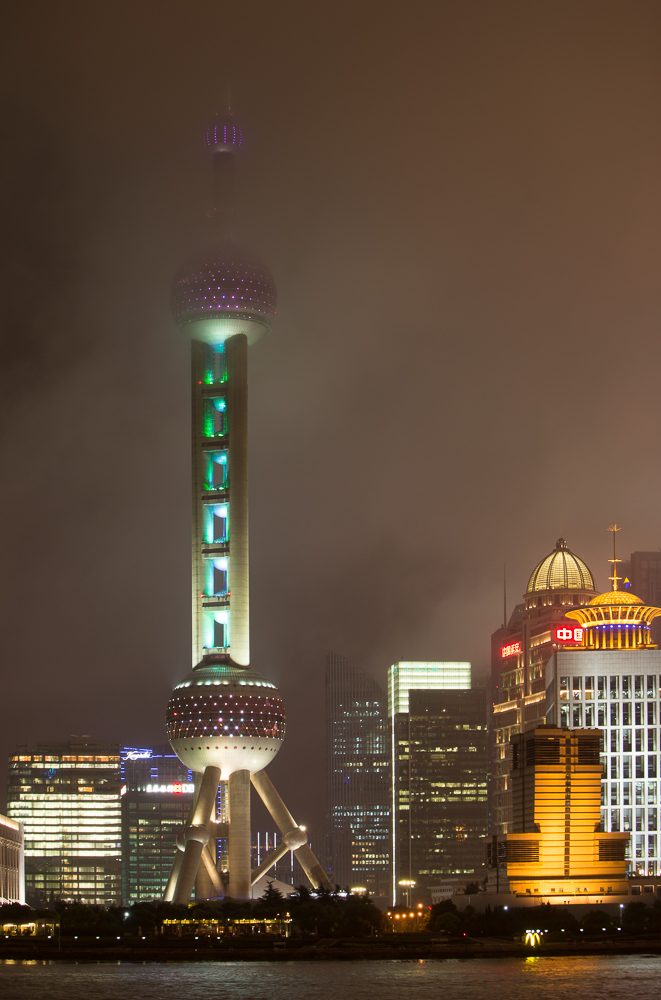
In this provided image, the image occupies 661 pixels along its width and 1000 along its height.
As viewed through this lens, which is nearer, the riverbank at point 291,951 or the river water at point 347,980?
the river water at point 347,980

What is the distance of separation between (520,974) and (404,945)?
3724 cm

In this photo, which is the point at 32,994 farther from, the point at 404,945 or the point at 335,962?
the point at 404,945

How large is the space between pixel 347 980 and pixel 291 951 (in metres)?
32.1

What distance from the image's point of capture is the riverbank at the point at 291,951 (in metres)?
190

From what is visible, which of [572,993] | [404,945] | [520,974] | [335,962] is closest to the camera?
[572,993]

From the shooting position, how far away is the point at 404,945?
19975 cm

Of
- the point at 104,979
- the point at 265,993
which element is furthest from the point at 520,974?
the point at 104,979

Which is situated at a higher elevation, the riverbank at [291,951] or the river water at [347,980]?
the river water at [347,980]

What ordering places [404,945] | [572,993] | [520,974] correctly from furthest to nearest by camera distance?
1. [404,945]
2. [520,974]
3. [572,993]

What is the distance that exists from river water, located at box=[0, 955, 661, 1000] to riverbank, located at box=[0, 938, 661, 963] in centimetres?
122

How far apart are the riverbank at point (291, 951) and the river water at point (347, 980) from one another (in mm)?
1216

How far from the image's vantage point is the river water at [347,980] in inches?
5832

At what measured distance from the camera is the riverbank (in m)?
190

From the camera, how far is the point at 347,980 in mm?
162625
